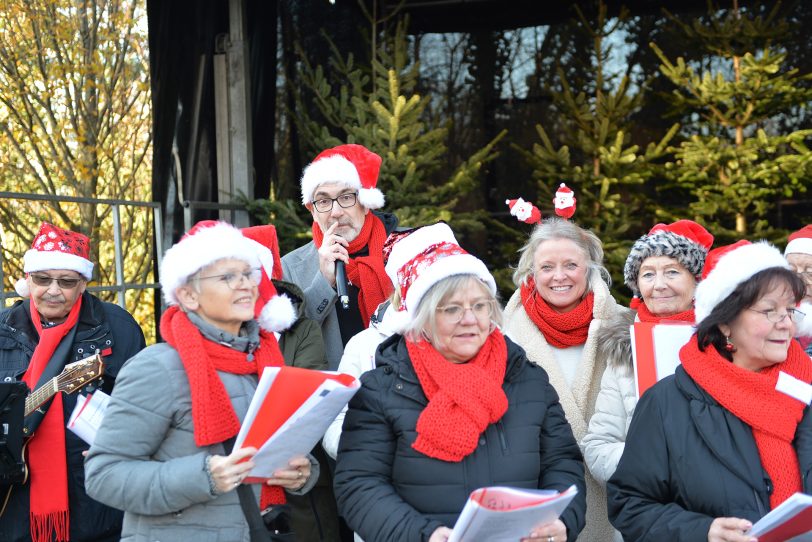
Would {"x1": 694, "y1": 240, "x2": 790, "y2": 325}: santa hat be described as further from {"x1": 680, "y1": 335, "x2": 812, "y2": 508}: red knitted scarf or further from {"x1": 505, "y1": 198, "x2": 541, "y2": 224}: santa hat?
{"x1": 505, "y1": 198, "x2": 541, "y2": 224}: santa hat

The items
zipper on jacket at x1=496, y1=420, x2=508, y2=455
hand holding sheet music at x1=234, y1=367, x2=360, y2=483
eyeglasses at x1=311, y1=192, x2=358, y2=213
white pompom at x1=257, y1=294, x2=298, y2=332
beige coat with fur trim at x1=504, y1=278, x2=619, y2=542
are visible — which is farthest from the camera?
eyeglasses at x1=311, y1=192, x2=358, y2=213

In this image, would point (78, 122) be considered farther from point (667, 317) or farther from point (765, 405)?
point (765, 405)

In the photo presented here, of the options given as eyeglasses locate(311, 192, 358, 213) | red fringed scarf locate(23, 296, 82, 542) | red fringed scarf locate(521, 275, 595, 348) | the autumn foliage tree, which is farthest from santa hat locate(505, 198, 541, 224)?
the autumn foliage tree

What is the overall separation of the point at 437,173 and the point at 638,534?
261 inches

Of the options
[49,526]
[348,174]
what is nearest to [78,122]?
[348,174]

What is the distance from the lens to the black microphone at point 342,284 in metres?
3.70

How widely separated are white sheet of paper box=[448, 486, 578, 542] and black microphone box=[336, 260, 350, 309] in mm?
1634

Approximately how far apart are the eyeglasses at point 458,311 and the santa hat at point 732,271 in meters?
0.66

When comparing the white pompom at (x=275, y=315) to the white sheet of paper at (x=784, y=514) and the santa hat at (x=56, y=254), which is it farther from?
the white sheet of paper at (x=784, y=514)

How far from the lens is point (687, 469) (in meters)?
2.47

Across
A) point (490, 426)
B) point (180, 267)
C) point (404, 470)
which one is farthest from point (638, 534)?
point (180, 267)

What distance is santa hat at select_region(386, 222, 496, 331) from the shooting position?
2716mm

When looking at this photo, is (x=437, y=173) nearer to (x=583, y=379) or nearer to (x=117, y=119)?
(x=117, y=119)

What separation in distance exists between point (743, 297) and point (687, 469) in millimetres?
523
